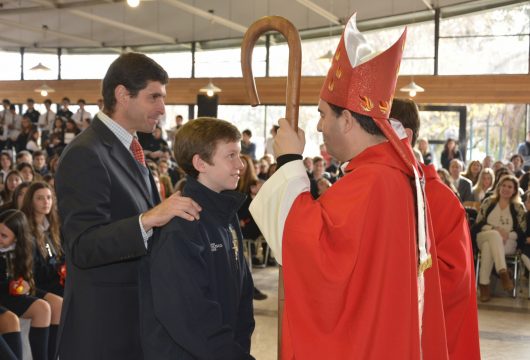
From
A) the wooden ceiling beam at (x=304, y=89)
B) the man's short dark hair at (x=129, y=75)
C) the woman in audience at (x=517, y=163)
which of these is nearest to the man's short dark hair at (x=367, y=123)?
the man's short dark hair at (x=129, y=75)

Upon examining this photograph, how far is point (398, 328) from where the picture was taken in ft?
6.01

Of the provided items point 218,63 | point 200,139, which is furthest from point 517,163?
point 200,139

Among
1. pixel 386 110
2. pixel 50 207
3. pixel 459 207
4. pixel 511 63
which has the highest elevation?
pixel 511 63

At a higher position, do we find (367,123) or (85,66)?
(85,66)

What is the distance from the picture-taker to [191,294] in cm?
208

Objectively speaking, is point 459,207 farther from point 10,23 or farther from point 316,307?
point 10,23

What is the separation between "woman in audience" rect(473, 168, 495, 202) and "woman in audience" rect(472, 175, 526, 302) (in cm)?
172

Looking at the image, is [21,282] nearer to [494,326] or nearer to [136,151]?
[136,151]

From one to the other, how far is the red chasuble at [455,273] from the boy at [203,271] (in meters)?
0.65

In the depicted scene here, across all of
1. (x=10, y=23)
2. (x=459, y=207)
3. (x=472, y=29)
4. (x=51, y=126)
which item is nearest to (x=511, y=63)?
(x=472, y=29)

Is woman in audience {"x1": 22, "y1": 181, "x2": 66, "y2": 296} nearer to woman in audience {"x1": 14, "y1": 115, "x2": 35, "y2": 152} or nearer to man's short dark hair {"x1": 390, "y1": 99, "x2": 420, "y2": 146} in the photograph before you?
man's short dark hair {"x1": 390, "y1": 99, "x2": 420, "y2": 146}

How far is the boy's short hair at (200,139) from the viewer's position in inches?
91.9

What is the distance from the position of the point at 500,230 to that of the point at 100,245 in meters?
6.79

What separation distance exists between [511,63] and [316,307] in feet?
47.3
